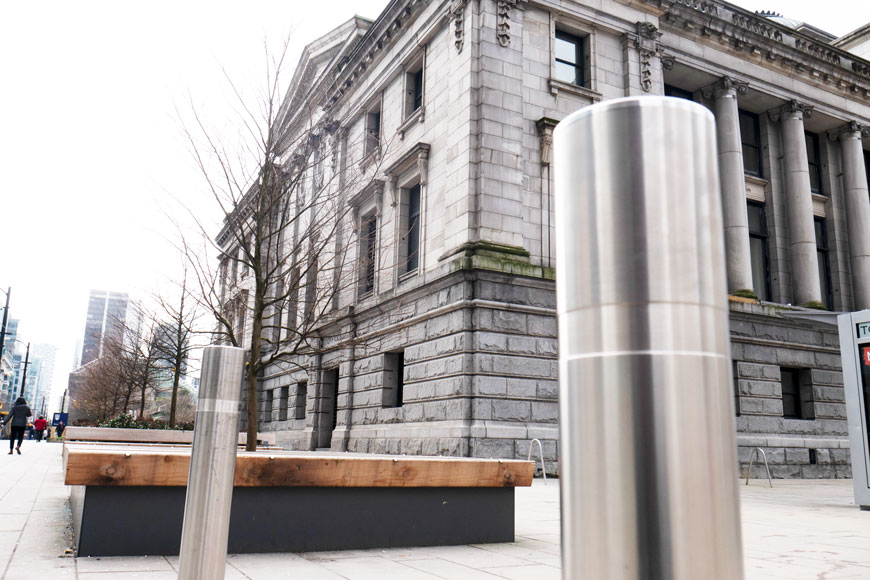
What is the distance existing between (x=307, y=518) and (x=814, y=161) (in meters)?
25.6

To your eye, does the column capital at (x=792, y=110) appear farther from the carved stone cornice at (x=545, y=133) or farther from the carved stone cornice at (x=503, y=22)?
the carved stone cornice at (x=503, y=22)

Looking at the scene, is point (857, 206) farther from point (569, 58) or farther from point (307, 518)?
point (307, 518)

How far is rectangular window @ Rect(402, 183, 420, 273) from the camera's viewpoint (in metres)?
20.1

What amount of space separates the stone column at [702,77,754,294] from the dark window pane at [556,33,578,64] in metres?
5.15

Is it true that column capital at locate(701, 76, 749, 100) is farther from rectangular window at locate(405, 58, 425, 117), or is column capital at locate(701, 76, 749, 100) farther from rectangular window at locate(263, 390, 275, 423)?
rectangular window at locate(263, 390, 275, 423)

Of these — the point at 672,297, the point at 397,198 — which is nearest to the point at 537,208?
the point at 397,198

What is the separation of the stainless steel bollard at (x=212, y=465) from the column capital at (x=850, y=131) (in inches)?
1085

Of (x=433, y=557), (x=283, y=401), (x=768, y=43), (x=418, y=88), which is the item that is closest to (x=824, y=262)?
(x=768, y=43)

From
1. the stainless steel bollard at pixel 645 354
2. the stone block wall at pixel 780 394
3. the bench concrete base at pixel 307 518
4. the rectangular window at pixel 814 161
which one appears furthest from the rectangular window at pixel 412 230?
the stainless steel bollard at pixel 645 354

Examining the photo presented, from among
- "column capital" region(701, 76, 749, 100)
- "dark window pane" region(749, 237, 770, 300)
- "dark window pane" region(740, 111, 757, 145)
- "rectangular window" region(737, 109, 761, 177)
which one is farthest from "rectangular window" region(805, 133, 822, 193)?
"column capital" region(701, 76, 749, 100)

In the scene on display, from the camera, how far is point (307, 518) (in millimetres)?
5465

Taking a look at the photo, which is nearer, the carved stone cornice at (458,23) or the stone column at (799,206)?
the carved stone cornice at (458,23)

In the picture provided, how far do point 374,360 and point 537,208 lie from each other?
6864 mm

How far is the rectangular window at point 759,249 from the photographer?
2211cm
